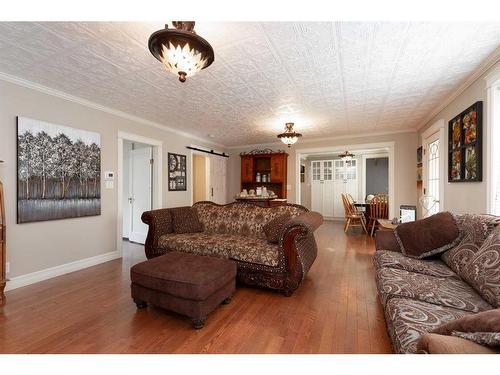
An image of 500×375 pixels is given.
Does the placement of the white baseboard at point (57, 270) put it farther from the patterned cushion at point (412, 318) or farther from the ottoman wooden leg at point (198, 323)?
the patterned cushion at point (412, 318)

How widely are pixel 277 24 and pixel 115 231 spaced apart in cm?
374

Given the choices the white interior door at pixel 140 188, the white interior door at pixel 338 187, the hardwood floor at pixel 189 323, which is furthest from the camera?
the white interior door at pixel 338 187

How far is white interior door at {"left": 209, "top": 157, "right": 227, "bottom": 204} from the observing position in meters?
Answer: 6.14

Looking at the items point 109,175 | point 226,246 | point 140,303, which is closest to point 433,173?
point 226,246

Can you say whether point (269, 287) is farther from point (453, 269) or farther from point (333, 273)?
point (453, 269)

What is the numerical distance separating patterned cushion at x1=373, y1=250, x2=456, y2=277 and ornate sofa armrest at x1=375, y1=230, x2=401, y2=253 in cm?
17

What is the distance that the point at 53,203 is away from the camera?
2.88 m

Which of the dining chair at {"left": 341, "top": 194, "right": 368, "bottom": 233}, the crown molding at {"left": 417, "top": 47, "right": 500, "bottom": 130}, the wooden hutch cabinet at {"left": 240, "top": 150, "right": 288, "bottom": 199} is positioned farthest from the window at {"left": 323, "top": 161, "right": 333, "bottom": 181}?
the crown molding at {"left": 417, "top": 47, "right": 500, "bottom": 130}

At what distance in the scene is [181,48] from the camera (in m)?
1.42

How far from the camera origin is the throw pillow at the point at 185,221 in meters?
3.29

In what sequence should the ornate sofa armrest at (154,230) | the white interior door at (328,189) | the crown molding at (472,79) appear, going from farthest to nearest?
the white interior door at (328,189) → the ornate sofa armrest at (154,230) → the crown molding at (472,79)

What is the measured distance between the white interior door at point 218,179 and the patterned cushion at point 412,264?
459 cm

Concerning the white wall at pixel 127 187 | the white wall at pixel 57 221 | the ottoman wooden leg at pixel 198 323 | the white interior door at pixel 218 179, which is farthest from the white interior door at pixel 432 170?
the white wall at pixel 127 187

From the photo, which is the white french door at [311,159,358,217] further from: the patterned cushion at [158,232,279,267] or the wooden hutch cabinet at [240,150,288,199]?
the patterned cushion at [158,232,279,267]
